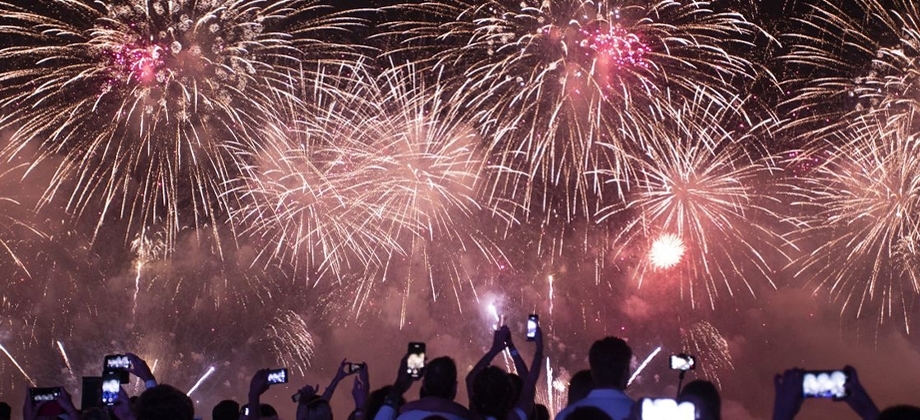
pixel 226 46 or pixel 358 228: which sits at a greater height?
pixel 226 46

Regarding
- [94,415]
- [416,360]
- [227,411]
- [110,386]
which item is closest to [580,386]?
[416,360]

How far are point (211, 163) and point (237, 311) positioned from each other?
10177 mm

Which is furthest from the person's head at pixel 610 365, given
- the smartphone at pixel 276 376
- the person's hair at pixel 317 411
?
the smartphone at pixel 276 376

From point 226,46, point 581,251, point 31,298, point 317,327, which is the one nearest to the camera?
point 226,46

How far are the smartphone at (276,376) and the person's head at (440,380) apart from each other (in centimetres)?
174

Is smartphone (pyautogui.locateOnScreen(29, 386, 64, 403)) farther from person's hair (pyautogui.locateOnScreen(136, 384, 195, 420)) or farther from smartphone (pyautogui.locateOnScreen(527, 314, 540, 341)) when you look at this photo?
smartphone (pyautogui.locateOnScreen(527, 314, 540, 341))

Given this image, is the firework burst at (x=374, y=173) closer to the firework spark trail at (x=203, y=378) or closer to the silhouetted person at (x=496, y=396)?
the firework spark trail at (x=203, y=378)

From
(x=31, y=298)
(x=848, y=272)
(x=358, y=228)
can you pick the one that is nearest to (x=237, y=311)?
(x=31, y=298)

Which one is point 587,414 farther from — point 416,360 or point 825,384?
point 416,360

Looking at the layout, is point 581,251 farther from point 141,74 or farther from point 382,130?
point 141,74

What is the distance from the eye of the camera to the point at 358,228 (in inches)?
975

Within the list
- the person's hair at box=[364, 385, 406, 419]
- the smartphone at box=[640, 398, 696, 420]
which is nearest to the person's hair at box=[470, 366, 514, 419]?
the person's hair at box=[364, 385, 406, 419]

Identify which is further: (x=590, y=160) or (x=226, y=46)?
(x=590, y=160)

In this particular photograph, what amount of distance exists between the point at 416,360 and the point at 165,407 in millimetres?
2164
